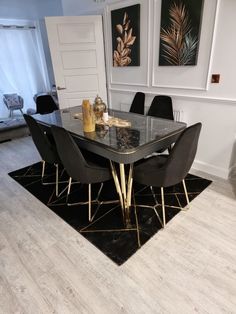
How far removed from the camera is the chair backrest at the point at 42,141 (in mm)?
2121

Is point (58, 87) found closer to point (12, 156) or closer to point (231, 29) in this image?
point (12, 156)

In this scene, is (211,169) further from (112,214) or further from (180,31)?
(180,31)

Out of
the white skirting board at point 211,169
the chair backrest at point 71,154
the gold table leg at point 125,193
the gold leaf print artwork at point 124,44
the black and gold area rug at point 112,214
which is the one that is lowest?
the black and gold area rug at point 112,214

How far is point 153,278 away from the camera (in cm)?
145

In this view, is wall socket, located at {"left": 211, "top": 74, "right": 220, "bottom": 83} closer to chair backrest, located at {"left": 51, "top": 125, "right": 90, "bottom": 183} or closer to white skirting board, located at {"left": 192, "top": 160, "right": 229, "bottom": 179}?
white skirting board, located at {"left": 192, "top": 160, "right": 229, "bottom": 179}

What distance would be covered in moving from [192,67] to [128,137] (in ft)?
4.50

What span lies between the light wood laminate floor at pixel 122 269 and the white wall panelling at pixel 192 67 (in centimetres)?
143

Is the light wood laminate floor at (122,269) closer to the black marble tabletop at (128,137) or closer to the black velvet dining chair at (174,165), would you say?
the black velvet dining chair at (174,165)

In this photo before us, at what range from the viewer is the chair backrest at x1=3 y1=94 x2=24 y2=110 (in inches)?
196

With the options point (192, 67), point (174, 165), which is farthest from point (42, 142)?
point (192, 67)

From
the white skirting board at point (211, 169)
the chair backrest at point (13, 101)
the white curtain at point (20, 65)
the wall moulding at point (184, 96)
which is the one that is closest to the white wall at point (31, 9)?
the white curtain at point (20, 65)

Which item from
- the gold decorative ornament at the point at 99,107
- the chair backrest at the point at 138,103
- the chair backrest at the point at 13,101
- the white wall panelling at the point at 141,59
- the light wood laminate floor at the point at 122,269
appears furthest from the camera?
the chair backrest at the point at 13,101

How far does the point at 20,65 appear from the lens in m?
5.26

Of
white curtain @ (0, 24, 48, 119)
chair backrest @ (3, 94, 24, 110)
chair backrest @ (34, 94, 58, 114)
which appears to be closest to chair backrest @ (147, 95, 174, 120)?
chair backrest @ (34, 94, 58, 114)
